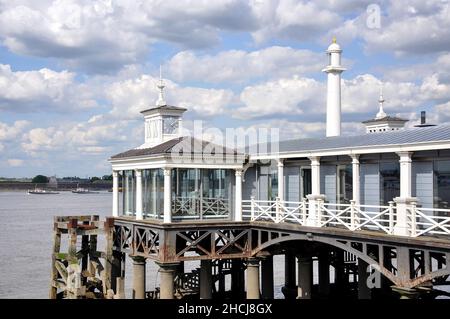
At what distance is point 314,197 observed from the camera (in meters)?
25.2

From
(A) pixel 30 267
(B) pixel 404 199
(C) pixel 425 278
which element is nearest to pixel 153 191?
(B) pixel 404 199

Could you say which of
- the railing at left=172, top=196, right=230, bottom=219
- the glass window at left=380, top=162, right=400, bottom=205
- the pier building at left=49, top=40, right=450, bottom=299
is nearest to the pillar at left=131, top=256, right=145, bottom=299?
the pier building at left=49, top=40, right=450, bottom=299

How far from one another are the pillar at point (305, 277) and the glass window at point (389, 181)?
664 cm

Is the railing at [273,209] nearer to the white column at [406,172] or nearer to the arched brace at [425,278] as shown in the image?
the white column at [406,172]

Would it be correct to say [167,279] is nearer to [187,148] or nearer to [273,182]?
[187,148]

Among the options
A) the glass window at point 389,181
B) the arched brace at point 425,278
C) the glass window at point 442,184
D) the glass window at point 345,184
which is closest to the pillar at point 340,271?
the glass window at point 345,184

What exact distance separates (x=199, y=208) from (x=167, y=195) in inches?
69.3

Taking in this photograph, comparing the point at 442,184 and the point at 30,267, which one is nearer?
the point at 442,184

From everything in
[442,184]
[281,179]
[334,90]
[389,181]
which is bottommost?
[442,184]

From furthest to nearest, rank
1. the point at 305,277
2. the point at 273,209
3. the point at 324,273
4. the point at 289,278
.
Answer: the point at 289,278, the point at 324,273, the point at 273,209, the point at 305,277

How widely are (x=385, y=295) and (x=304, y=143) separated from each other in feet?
26.5

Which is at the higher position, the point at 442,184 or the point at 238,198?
the point at 442,184

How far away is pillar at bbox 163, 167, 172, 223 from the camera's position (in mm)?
28344

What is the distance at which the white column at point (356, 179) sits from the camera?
24.8 metres
